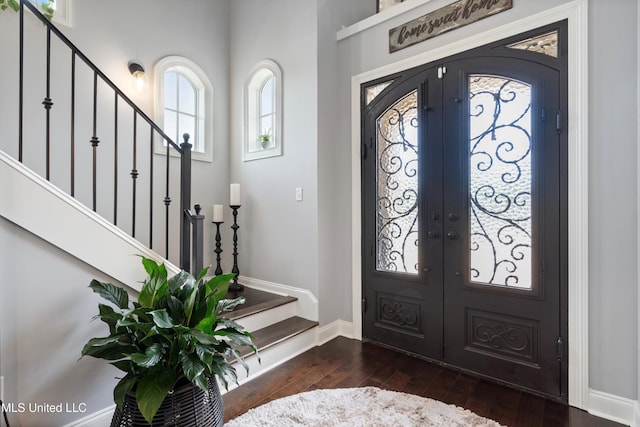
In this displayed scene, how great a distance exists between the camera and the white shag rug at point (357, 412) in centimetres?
169

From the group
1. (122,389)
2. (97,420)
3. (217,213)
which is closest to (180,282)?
(122,389)

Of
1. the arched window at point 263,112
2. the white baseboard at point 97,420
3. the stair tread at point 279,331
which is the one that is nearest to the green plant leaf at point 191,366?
the white baseboard at point 97,420

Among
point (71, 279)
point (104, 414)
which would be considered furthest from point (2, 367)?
point (104, 414)

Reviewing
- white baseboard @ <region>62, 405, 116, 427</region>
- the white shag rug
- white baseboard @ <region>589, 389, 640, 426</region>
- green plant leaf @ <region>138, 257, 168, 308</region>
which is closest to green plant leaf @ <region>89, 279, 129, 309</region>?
green plant leaf @ <region>138, 257, 168, 308</region>

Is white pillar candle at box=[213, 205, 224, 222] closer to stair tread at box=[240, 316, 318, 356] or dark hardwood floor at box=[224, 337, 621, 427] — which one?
stair tread at box=[240, 316, 318, 356]

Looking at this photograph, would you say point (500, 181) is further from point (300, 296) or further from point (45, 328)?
point (45, 328)

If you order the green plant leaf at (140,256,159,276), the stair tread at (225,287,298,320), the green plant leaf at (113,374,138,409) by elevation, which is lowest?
the stair tread at (225,287,298,320)

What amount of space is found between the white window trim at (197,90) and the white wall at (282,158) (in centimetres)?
27

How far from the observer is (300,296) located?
2885 mm

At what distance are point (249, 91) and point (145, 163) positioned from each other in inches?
51.4

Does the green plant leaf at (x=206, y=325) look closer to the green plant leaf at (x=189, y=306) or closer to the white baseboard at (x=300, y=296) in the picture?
the green plant leaf at (x=189, y=306)

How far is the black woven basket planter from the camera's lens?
52.3 inches

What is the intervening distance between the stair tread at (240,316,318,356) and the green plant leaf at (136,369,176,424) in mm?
872

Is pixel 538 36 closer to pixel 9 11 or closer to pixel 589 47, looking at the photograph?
pixel 589 47
